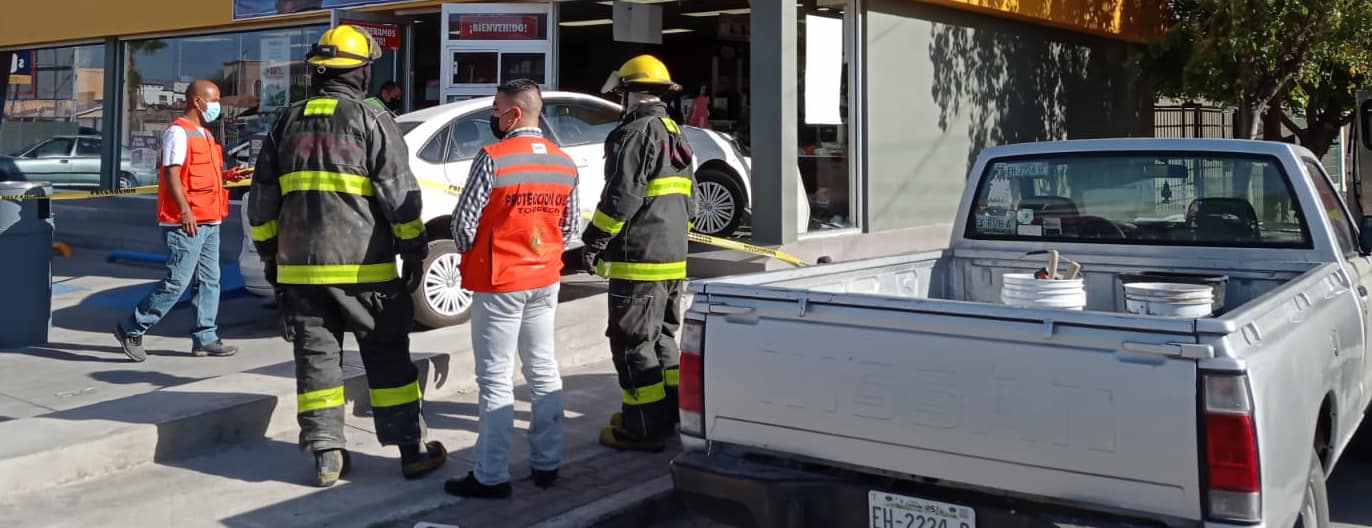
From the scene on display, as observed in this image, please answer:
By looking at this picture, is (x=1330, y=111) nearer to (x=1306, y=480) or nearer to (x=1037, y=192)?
(x=1037, y=192)

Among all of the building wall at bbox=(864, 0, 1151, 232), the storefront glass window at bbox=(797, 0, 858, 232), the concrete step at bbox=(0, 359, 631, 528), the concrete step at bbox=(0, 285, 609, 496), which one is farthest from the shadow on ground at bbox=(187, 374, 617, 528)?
the building wall at bbox=(864, 0, 1151, 232)

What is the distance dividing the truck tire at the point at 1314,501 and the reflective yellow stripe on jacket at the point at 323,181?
3.66 meters

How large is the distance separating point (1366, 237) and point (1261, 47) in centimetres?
1045

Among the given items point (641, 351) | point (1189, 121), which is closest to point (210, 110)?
point (641, 351)

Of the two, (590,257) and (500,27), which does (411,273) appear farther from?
(500,27)

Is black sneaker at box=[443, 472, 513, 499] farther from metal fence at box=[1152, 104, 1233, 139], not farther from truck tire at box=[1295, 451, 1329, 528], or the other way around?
metal fence at box=[1152, 104, 1233, 139]

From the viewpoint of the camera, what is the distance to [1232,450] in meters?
3.18

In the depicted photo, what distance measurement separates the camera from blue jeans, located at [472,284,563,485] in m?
5.05

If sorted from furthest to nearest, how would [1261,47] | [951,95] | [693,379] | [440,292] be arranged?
[1261,47] → [951,95] → [440,292] → [693,379]

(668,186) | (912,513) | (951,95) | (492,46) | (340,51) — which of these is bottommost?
(912,513)

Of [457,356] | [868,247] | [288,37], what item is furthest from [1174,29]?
[457,356]

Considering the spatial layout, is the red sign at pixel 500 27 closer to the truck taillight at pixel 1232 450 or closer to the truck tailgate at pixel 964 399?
the truck tailgate at pixel 964 399

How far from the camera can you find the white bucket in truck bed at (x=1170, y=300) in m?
4.54

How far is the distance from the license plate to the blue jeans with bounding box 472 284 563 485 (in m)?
1.89
